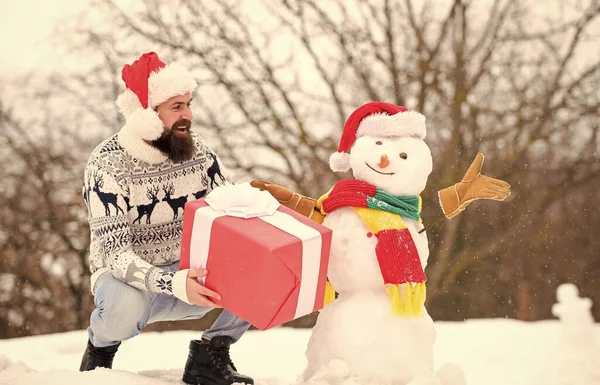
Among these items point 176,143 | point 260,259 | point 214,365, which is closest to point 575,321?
point 214,365

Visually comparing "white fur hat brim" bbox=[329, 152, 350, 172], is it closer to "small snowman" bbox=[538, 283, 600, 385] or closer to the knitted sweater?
the knitted sweater

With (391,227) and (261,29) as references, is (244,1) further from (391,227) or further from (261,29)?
(391,227)

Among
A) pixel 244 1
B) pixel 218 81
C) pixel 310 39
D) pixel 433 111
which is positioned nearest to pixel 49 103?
pixel 218 81

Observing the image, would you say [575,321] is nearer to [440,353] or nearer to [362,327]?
[440,353]

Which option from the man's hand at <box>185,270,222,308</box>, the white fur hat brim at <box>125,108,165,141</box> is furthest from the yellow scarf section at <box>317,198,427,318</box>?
the white fur hat brim at <box>125,108,165,141</box>

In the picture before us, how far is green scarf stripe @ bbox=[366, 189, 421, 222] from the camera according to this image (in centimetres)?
209

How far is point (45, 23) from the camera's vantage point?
3.73 meters

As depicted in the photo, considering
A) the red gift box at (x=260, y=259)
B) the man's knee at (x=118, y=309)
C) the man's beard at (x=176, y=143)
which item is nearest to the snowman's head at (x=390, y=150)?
the red gift box at (x=260, y=259)

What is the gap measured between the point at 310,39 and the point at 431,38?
1.96 feet

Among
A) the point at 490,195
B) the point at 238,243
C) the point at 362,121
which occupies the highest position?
the point at 362,121

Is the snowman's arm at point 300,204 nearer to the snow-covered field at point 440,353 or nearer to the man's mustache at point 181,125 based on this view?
the man's mustache at point 181,125

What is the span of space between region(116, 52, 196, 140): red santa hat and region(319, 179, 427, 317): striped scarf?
1.79 feet

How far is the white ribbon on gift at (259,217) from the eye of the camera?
6.23 feet

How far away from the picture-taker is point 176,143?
2186 mm
